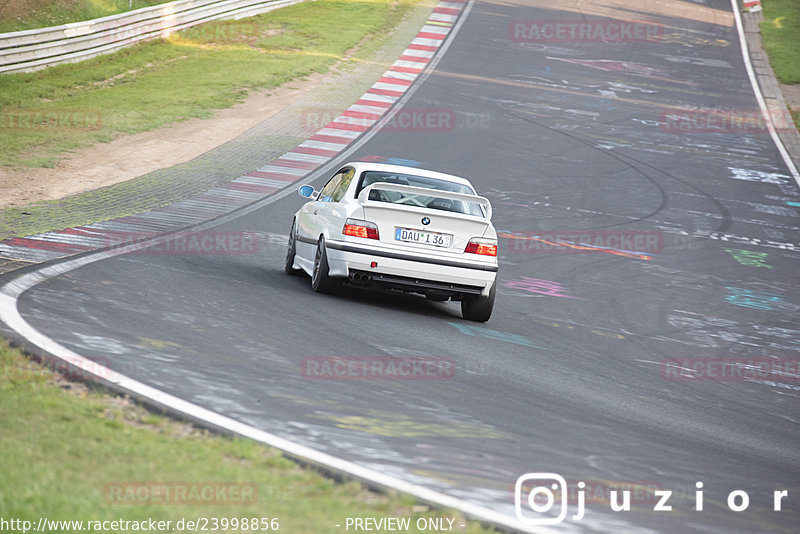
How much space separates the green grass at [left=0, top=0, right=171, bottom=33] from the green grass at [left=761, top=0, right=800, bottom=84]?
22.2 meters

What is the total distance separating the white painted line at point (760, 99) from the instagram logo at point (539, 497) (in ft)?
58.8

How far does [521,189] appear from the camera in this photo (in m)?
18.2

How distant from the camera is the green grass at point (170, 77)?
63.5 ft

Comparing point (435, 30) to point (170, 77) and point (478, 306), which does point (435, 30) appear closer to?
point (170, 77)

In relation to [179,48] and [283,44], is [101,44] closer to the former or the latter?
[179,48]

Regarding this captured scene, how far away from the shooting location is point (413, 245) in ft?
30.9

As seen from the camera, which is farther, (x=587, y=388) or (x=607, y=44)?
(x=607, y=44)

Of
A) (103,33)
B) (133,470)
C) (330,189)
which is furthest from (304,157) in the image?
(133,470)

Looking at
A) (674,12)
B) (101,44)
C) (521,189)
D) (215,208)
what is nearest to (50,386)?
(215,208)

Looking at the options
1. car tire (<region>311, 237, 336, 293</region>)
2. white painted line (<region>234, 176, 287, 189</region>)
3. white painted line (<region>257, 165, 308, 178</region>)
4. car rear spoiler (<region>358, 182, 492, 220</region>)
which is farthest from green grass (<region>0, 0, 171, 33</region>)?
car rear spoiler (<region>358, 182, 492, 220</region>)

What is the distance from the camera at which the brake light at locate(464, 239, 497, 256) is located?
31.2 ft

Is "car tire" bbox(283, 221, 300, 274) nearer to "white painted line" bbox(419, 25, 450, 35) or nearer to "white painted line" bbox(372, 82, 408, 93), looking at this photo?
"white painted line" bbox(372, 82, 408, 93)

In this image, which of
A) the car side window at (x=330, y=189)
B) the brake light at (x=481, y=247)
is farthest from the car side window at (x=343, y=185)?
the brake light at (x=481, y=247)

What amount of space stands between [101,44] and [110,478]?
24.2 m
